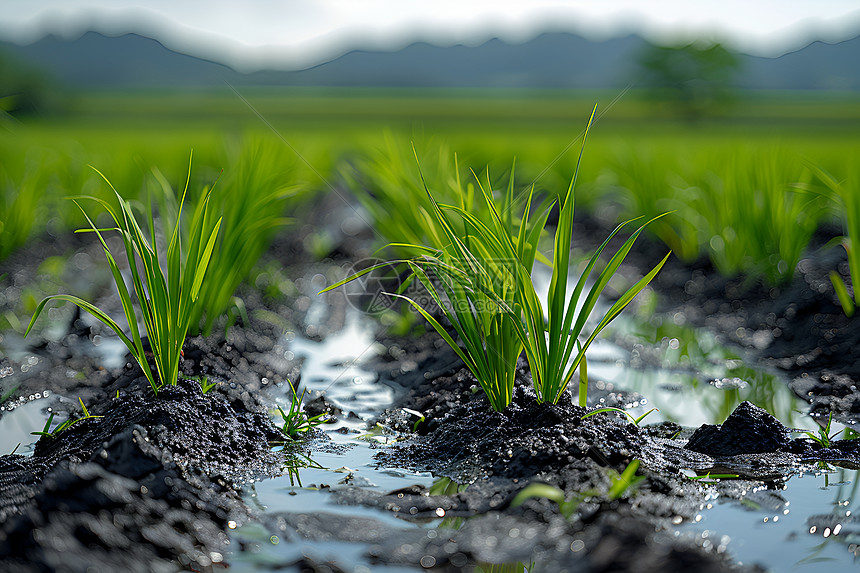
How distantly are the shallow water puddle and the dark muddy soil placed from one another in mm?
57

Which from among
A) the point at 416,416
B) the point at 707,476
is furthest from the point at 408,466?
the point at 707,476

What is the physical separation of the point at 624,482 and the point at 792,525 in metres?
0.48

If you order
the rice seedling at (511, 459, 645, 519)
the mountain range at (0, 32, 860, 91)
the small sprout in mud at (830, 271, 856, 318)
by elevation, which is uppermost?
the mountain range at (0, 32, 860, 91)

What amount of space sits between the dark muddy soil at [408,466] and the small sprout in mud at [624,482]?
0.05ft

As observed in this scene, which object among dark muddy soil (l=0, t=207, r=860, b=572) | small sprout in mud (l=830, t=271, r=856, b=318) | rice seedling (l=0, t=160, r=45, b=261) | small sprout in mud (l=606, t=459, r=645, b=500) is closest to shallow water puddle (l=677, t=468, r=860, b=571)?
dark muddy soil (l=0, t=207, r=860, b=572)

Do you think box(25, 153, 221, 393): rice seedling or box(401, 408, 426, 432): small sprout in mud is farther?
box(401, 408, 426, 432): small sprout in mud

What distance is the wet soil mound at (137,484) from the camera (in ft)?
4.31

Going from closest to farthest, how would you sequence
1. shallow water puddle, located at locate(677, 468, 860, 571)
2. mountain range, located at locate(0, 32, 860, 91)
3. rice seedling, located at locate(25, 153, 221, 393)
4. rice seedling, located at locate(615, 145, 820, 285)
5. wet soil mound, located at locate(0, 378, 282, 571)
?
wet soil mound, located at locate(0, 378, 282, 571), shallow water puddle, located at locate(677, 468, 860, 571), rice seedling, located at locate(25, 153, 221, 393), rice seedling, located at locate(615, 145, 820, 285), mountain range, located at locate(0, 32, 860, 91)

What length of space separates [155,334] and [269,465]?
60 centimetres

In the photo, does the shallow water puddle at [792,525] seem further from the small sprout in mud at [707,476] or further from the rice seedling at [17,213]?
the rice seedling at [17,213]

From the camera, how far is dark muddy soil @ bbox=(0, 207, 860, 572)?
1.36m

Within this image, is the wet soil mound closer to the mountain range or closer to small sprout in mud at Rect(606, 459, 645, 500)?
small sprout in mud at Rect(606, 459, 645, 500)

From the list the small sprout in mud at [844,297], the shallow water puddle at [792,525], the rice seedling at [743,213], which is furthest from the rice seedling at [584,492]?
the rice seedling at [743,213]

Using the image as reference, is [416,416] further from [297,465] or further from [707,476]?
[707,476]
